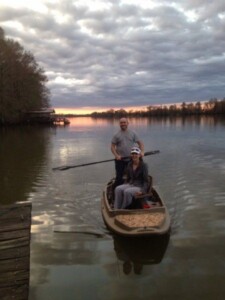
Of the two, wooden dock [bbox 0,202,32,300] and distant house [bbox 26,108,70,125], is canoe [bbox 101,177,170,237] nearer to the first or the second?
wooden dock [bbox 0,202,32,300]

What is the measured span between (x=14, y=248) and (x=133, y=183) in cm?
608

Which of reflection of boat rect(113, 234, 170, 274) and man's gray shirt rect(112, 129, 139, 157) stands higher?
man's gray shirt rect(112, 129, 139, 157)

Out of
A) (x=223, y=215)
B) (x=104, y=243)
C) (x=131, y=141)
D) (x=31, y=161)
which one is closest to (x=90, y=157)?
(x=31, y=161)

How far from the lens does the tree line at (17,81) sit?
63781 millimetres

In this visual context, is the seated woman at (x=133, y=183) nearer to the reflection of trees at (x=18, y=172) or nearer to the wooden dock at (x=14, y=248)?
the reflection of trees at (x=18, y=172)

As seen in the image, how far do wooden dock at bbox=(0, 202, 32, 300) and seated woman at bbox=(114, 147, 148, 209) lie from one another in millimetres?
5576

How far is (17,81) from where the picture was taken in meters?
68.4

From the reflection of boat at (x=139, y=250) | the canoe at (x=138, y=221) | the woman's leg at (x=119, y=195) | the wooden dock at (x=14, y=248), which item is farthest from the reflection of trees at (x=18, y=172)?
the wooden dock at (x=14, y=248)

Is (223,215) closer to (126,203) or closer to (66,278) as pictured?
(126,203)

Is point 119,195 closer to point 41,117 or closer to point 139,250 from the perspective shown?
point 139,250

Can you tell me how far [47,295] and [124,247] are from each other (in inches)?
94.7

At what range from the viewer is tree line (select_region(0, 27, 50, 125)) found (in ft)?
209

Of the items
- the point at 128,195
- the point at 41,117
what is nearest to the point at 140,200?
the point at 128,195

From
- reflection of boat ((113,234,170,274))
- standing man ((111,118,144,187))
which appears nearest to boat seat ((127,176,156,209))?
reflection of boat ((113,234,170,274))
